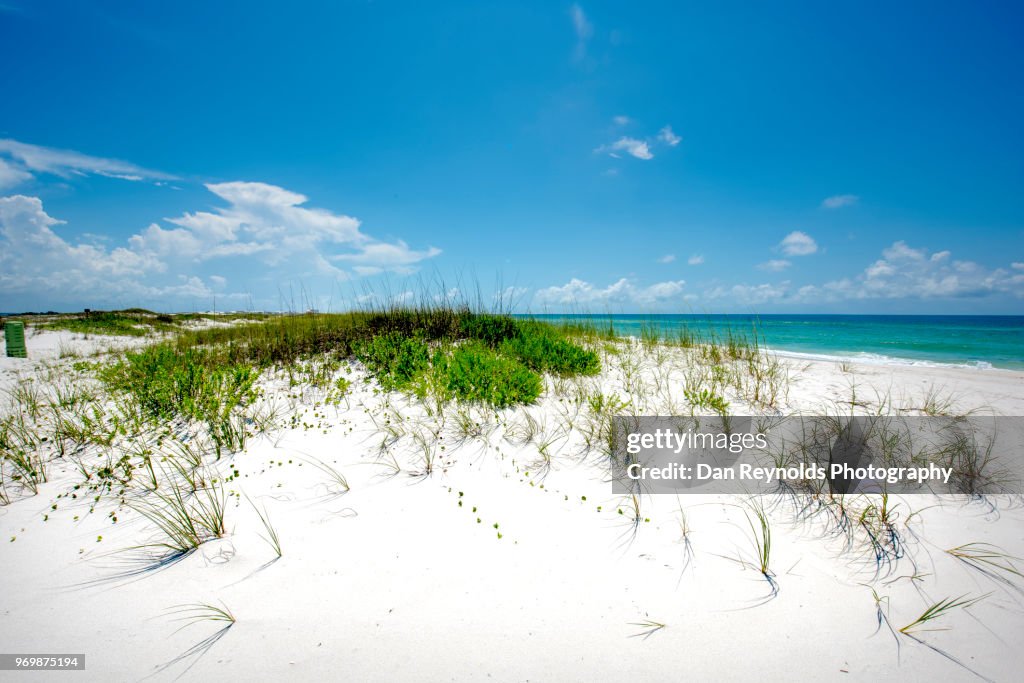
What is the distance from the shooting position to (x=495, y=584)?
2010 mm

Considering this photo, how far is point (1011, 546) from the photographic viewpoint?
225cm

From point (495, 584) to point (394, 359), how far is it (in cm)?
406

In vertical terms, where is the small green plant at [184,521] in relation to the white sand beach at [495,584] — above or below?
above

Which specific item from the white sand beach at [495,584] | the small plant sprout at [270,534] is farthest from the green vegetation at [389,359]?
the small plant sprout at [270,534]

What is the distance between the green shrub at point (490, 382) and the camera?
419 centimetres

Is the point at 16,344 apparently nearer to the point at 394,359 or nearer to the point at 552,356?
the point at 394,359

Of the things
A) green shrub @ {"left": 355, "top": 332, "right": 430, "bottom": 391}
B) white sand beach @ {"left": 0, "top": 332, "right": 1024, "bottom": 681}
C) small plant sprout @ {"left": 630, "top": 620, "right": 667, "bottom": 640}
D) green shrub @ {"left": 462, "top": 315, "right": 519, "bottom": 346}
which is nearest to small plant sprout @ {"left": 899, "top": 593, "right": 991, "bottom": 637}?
white sand beach @ {"left": 0, "top": 332, "right": 1024, "bottom": 681}

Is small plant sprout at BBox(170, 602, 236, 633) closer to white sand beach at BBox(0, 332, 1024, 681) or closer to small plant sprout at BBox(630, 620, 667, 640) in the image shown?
white sand beach at BBox(0, 332, 1024, 681)

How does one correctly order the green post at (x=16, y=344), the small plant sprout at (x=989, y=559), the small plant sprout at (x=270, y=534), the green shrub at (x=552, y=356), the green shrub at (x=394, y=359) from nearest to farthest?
1. the small plant sprout at (x=989, y=559)
2. the small plant sprout at (x=270, y=534)
3. the green shrub at (x=394, y=359)
4. the green shrub at (x=552, y=356)
5. the green post at (x=16, y=344)

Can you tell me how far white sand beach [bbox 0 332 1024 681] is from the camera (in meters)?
1.64

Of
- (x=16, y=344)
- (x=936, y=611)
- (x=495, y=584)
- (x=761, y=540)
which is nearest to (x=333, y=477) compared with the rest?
(x=495, y=584)

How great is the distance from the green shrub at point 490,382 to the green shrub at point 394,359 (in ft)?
1.39

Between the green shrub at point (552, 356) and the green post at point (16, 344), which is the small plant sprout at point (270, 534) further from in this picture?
the green post at point (16, 344)

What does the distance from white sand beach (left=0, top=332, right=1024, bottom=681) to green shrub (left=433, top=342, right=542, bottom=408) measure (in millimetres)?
1077
